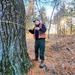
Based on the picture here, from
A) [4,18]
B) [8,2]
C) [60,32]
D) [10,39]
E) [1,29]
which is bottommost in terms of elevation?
[60,32]

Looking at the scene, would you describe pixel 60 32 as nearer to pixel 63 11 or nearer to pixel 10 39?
pixel 63 11

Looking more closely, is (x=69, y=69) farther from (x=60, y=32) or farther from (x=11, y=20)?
(x=60, y=32)

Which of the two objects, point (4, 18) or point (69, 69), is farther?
point (69, 69)

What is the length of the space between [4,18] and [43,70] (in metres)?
2.07

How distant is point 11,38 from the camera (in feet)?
13.5

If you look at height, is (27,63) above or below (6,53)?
below

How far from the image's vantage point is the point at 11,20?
4.11 metres

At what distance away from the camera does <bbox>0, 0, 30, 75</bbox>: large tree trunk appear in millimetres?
3992

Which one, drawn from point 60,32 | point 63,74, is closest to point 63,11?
point 60,32

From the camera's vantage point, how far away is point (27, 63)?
4715 mm

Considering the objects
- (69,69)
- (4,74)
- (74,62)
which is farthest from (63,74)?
(4,74)

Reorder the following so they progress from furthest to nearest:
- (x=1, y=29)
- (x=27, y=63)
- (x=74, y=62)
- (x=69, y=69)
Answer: (x=74, y=62)
(x=69, y=69)
(x=27, y=63)
(x=1, y=29)

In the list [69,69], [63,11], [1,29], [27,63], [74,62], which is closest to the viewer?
[1,29]

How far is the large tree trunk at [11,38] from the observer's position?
3.99 metres
